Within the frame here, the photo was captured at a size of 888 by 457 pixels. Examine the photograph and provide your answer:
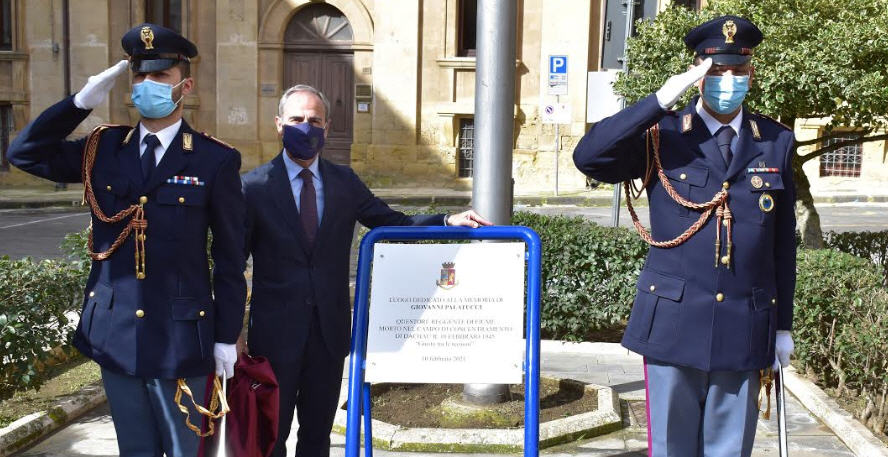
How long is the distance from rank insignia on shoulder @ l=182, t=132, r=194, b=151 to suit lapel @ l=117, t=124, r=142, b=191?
0.17 meters

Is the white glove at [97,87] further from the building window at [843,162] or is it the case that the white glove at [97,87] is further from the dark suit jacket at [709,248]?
the building window at [843,162]

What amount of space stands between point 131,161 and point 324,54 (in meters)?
20.5

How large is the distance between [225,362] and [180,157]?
0.78 meters

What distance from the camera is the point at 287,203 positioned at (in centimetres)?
436

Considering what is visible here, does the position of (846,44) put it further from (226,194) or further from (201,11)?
(201,11)

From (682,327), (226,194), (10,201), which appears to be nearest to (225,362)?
(226,194)

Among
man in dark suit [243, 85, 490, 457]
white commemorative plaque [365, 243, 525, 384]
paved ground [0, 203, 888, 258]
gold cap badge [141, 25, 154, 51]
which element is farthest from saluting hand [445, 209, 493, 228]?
paved ground [0, 203, 888, 258]

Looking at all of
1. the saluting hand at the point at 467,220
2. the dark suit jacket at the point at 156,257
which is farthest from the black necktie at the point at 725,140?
the dark suit jacket at the point at 156,257

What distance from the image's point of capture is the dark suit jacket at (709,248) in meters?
3.85

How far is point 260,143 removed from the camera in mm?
23875

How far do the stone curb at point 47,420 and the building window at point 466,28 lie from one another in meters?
17.9

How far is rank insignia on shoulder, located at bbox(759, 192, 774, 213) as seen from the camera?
3.87 metres

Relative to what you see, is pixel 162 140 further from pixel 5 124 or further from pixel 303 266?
pixel 5 124

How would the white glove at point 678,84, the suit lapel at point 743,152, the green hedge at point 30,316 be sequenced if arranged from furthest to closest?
the green hedge at point 30,316 → the suit lapel at point 743,152 → the white glove at point 678,84
